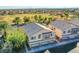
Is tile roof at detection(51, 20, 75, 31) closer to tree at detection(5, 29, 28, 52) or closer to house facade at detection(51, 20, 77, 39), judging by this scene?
house facade at detection(51, 20, 77, 39)

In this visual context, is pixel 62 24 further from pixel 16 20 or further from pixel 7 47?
pixel 7 47

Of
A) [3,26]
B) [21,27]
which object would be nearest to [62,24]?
[21,27]

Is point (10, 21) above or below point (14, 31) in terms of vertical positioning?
above

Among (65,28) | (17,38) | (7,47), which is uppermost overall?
(65,28)
